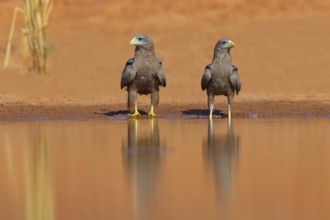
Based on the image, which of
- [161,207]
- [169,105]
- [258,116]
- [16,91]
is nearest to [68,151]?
[161,207]

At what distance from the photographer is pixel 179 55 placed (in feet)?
102

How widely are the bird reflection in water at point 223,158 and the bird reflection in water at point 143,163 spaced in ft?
1.90

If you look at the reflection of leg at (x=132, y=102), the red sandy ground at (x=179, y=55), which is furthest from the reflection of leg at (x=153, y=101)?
the red sandy ground at (x=179, y=55)

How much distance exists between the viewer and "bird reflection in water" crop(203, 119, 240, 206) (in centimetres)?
1013

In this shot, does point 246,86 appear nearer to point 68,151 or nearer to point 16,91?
point 16,91

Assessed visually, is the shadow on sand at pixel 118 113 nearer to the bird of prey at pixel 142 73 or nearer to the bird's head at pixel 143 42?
the bird of prey at pixel 142 73

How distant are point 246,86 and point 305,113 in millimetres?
5568

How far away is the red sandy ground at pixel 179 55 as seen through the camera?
23325mm

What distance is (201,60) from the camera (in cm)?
3042

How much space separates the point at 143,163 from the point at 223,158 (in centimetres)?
100

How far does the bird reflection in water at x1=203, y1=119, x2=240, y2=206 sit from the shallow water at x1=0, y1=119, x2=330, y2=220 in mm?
11

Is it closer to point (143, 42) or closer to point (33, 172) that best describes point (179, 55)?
point (143, 42)

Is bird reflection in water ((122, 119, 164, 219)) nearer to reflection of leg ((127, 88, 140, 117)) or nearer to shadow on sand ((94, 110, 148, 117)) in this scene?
reflection of leg ((127, 88, 140, 117))

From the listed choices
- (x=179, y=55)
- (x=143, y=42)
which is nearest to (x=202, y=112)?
(x=143, y=42)
